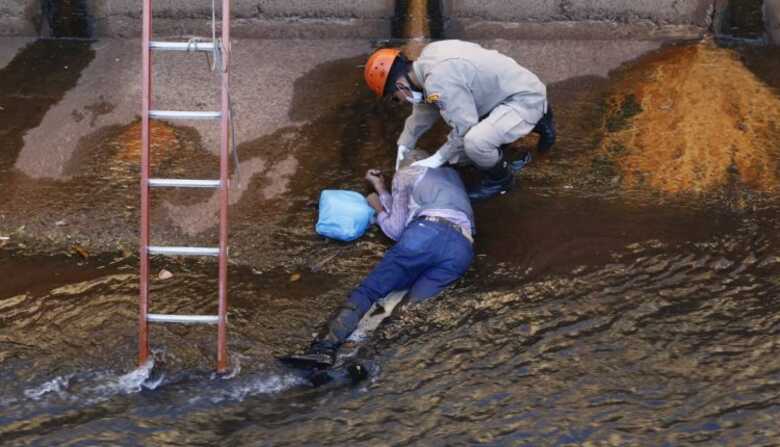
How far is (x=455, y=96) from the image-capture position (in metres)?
5.96

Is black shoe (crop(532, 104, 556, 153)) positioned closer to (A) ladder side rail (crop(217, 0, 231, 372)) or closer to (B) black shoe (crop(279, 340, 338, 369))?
(B) black shoe (crop(279, 340, 338, 369))

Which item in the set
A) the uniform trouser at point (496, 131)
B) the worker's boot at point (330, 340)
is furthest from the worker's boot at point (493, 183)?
the worker's boot at point (330, 340)

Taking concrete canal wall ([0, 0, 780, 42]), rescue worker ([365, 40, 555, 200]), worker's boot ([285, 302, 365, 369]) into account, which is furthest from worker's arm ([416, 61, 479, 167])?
concrete canal wall ([0, 0, 780, 42])

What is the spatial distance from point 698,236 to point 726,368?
1.18 meters

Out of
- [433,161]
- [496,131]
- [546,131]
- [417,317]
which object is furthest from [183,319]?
[546,131]

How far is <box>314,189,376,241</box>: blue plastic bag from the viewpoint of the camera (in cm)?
609

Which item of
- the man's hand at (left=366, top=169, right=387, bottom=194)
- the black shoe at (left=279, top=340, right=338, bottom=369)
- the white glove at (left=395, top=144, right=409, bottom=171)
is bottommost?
the black shoe at (left=279, top=340, right=338, bottom=369)

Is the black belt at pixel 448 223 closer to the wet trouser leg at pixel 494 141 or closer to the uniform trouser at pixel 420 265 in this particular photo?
the uniform trouser at pixel 420 265

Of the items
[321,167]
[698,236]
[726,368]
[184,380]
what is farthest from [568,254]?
[184,380]

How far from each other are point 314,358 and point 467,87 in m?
2.01

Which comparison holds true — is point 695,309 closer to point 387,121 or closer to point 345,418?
point 345,418

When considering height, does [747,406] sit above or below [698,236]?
below

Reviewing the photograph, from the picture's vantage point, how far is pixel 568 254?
19.7ft

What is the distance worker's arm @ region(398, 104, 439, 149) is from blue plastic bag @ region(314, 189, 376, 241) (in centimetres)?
57
